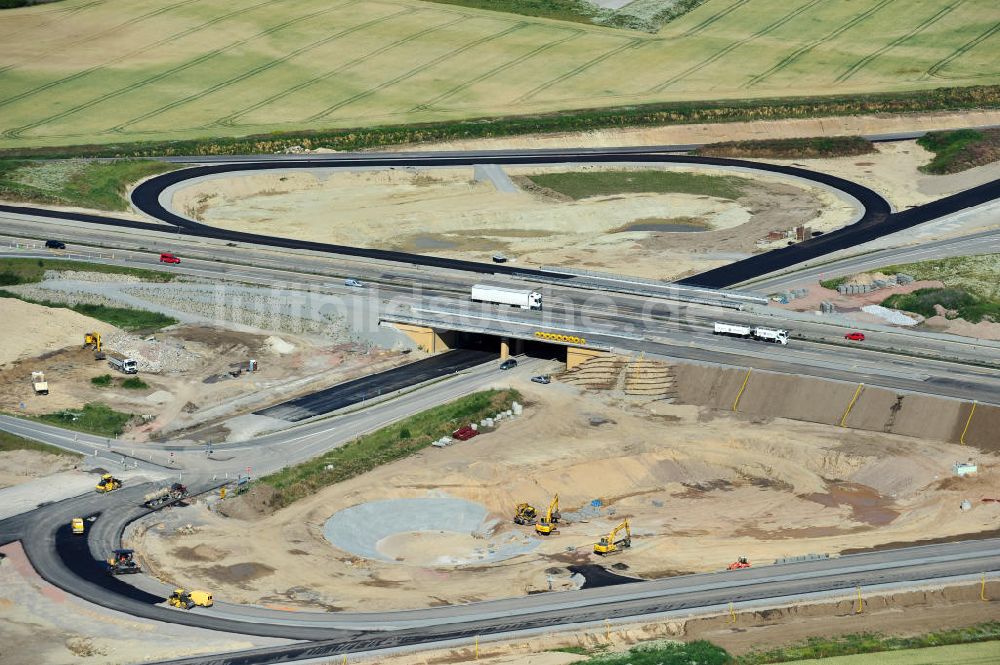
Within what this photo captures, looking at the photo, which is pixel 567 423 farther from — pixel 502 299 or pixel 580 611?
pixel 580 611

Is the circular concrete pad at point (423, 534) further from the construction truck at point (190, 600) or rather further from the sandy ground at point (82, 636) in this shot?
the sandy ground at point (82, 636)

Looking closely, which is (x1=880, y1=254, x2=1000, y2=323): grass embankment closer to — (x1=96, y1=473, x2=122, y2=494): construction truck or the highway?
the highway

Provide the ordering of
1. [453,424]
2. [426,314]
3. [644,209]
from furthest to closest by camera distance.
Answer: [644,209]
[426,314]
[453,424]

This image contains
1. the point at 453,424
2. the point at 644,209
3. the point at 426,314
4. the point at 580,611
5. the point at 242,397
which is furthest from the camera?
the point at 644,209

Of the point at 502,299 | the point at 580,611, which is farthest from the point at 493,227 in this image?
the point at 580,611

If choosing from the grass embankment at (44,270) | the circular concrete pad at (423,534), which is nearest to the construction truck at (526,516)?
the circular concrete pad at (423,534)

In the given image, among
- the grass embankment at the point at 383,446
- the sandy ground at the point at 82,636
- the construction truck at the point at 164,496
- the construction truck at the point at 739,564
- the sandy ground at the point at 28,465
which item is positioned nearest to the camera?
the sandy ground at the point at 82,636

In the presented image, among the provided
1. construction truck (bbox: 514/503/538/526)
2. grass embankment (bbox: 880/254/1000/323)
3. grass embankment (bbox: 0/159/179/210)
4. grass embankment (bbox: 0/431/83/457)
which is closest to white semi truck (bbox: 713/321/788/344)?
→ grass embankment (bbox: 880/254/1000/323)
